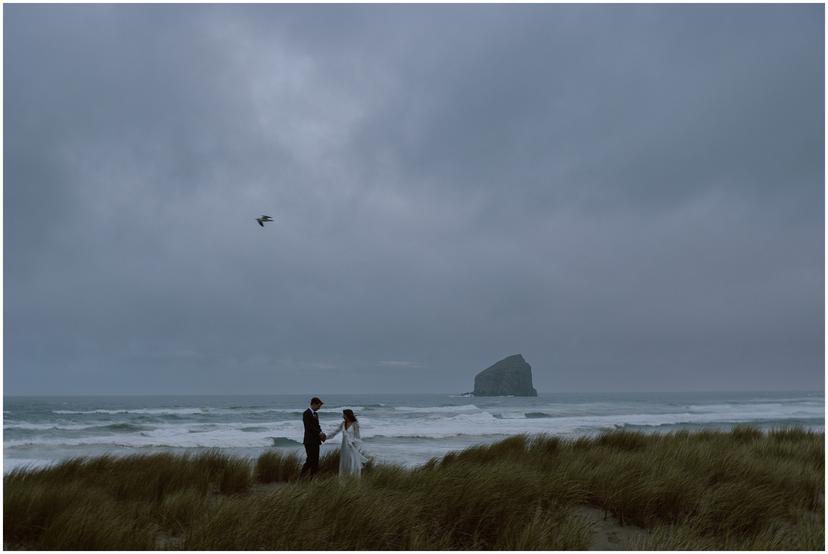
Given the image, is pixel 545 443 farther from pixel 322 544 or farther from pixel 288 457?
pixel 322 544

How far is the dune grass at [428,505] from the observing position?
647 centimetres

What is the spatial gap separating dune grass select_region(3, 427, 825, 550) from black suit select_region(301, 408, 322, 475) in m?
0.82

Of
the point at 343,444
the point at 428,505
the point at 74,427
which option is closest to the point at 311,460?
the point at 343,444

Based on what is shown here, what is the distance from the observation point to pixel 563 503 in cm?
820

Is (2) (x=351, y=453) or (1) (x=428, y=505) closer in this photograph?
(1) (x=428, y=505)

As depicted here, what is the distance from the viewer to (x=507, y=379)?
138125mm

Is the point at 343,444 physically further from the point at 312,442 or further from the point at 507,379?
the point at 507,379

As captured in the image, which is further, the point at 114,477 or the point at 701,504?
the point at 114,477

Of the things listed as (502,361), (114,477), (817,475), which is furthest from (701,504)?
(502,361)

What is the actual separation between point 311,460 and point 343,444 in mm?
863

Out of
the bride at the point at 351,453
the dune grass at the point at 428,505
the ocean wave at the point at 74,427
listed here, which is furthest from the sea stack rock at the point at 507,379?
the bride at the point at 351,453

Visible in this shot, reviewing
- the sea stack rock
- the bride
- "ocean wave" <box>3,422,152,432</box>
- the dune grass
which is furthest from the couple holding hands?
the sea stack rock

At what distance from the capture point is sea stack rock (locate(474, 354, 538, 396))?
138125 mm

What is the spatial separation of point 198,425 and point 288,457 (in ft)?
112
